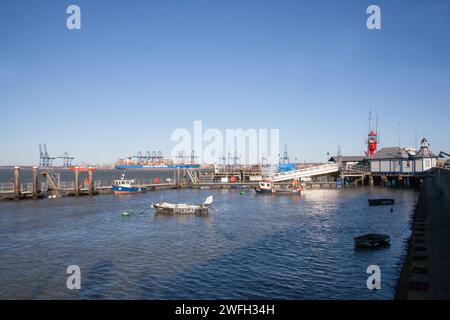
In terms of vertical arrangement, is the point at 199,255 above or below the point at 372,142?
below

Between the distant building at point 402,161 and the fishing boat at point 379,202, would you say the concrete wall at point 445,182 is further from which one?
the distant building at point 402,161

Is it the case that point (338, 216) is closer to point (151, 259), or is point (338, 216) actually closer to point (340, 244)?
point (340, 244)

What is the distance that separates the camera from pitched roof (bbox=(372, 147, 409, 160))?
104 m

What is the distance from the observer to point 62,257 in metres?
32.1

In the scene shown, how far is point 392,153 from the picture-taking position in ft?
355

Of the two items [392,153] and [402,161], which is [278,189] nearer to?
[402,161]

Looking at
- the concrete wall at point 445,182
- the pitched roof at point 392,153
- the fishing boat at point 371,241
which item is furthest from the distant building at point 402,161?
the fishing boat at point 371,241

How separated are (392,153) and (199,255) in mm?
91319

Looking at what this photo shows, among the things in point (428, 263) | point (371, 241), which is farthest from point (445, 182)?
point (428, 263)

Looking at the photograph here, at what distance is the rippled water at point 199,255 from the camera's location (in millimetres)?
23828

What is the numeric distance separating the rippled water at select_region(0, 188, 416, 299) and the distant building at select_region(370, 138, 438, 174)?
4808cm

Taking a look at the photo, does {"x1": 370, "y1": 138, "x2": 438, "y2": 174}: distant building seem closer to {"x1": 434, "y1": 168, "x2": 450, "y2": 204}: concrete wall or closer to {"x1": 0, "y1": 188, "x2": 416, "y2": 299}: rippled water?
{"x1": 0, "y1": 188, "x2": 416, "y2": 299}: rippled water

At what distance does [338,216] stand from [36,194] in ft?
201
